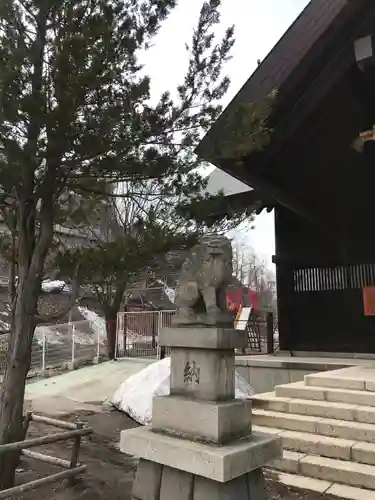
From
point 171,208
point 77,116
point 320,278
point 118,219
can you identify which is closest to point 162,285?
point 118,219

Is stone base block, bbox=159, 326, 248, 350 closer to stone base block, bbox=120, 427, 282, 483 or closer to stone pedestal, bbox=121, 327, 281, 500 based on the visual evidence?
stone pedestal, bbox=121, 327, 281, 500

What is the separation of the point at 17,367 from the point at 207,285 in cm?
218

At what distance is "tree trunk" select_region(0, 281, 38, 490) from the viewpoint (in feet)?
14.1

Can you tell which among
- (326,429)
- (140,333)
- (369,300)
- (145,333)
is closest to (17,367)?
(326,429)

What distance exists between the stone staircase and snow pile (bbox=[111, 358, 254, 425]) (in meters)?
1.19

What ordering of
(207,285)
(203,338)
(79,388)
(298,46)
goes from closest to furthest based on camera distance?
(203,338), (207,285), (298,46), (79,388)

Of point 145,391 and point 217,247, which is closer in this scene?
point 217,247

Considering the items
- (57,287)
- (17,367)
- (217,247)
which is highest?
(217,247)

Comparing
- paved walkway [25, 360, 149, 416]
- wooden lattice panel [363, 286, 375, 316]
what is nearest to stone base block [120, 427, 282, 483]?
paved walkway [25, 360, 149, 416]

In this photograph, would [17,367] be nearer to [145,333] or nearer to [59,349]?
[145,333]

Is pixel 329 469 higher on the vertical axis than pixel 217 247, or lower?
lower

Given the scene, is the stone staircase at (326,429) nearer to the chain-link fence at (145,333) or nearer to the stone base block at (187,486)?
the stone base block at (187,486)

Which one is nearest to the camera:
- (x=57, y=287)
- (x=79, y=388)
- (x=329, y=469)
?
(x=329, y=469)

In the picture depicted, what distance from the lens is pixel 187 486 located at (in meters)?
3.28
